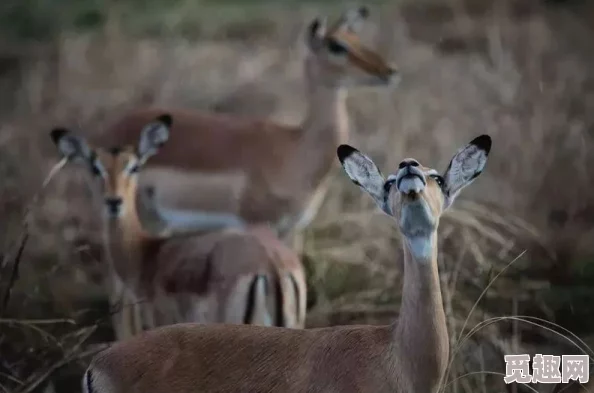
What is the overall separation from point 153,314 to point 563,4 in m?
1.26

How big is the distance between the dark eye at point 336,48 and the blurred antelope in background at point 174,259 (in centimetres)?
43

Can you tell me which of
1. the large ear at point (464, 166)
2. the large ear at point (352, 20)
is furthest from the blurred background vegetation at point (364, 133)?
the large ear at point (464, 166)

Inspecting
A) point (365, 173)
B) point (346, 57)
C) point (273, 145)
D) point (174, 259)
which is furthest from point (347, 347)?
point (346, 57)

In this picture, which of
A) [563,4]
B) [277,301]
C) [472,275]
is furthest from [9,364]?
[563,4]

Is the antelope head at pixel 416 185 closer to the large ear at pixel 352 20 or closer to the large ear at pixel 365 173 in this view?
the large ear at pixel 365 173

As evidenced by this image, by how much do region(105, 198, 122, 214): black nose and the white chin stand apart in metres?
0.77

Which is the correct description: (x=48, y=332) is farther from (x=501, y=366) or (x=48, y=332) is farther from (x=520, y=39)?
(x=520, y=39)

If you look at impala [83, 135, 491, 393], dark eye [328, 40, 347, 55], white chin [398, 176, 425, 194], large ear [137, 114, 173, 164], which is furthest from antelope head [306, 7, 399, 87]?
white chin [398, 176, 425, 194]

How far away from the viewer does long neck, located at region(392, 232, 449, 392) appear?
1423 millimetres

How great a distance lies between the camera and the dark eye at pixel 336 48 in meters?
2.00

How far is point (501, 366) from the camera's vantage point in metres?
1.82

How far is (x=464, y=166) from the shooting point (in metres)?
1.53

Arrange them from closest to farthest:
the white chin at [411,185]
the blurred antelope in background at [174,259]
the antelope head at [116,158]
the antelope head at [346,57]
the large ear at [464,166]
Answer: the white chin at [411,185] → the large ear at [464,166] → the blurred antelope in background at [174,259] → the antelope head at [116,158] → the antelope head at [346,57]

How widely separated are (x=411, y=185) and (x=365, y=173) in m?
0.16
